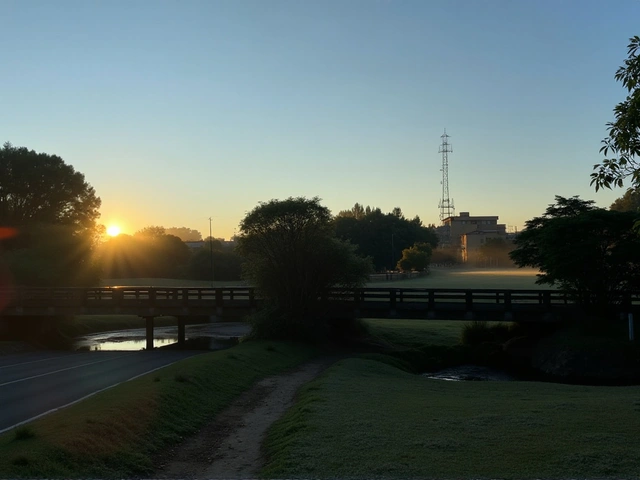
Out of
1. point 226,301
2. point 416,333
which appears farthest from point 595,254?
point 226,301

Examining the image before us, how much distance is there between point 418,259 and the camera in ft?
416

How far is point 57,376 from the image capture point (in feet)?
79.6

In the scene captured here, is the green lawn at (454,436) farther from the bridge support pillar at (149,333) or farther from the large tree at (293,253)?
the bridge support pillar at (149,333)

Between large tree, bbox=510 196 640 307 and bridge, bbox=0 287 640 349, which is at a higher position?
large tree, bbox=510 196 640 307

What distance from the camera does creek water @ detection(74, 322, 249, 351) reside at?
45.1 meters

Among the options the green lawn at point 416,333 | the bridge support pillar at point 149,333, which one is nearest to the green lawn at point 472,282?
the green lawn at point 416,333

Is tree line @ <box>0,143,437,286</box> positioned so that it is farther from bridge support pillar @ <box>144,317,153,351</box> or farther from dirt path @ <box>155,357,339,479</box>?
dirt path @ <box>155,357,339,479</box>

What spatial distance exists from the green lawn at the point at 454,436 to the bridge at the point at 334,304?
18712 mm

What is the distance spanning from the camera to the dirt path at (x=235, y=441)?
37.9ft

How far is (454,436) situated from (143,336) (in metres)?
44.6

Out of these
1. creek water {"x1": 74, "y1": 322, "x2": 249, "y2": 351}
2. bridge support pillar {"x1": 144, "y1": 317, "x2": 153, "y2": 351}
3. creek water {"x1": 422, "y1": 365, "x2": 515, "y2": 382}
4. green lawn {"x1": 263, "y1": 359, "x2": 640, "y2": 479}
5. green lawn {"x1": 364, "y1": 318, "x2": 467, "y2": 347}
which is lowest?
creek water {"x1": 422, "y1": 365, "x2": 515, "y2": 382}

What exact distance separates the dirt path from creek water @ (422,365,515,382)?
12030mm

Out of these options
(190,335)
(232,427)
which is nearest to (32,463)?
(232,427)

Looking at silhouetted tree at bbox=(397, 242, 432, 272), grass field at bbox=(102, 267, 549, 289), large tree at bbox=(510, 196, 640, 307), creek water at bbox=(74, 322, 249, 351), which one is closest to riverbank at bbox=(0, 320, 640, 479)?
large tree at bbox=(510, 196, 640, 307)
